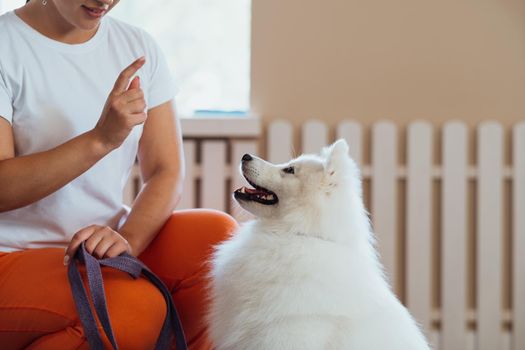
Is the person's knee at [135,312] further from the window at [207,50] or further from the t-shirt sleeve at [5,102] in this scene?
the window at [207,50]

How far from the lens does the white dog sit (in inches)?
49.8

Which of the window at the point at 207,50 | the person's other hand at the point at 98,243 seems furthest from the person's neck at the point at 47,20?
the window at the point at 207,50

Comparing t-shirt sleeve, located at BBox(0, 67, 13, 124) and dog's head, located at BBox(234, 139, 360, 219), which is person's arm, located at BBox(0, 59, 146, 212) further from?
dog's head, located at BBox(234, 139, 360, 219)

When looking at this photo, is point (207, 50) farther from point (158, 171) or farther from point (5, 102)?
point (5, 102)

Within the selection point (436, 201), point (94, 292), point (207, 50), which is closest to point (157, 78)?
point (94, 292)

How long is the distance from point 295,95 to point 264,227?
50.8 inches

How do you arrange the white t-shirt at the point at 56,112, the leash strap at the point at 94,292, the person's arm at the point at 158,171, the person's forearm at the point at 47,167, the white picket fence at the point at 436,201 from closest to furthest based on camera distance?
the leash strap at the point at 94,292
the person's forearm at the point at 47,167
the white t-shirt at the point at 56,112
the person's arm at the point at 158,171
the white picket fence at the point at 436,201

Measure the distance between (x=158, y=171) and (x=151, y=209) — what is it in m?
0.12

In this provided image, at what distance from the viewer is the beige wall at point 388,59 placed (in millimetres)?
2662

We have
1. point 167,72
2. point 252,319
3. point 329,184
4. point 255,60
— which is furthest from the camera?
point 255,60

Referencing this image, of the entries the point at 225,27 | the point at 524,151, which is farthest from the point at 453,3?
the point at 225,27

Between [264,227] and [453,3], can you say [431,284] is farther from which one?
[264,227]

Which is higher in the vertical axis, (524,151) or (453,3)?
(453,3)

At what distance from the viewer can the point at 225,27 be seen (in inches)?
110
